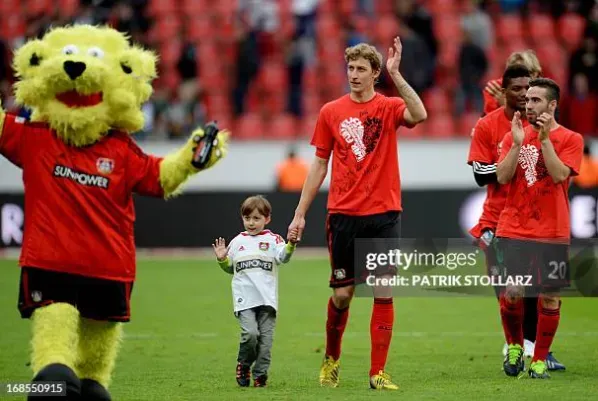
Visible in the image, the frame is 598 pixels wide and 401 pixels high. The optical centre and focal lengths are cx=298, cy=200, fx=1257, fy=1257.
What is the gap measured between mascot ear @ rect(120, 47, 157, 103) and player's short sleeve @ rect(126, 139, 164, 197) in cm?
43

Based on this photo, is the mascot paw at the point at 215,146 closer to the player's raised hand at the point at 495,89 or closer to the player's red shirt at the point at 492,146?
the player's red shirt at the point at 492,146

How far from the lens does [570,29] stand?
2370cm

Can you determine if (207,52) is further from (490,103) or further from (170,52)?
(490,103)

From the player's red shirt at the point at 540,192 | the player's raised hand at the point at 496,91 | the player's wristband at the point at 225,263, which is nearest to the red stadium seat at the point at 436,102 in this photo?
the player's raised hand at the point at 496,91

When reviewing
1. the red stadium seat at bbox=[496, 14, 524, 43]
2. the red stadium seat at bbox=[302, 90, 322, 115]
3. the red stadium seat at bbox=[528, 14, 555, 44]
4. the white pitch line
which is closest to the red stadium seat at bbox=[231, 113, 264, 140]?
the red stadium seat at bbox=[302, 90, 322, 115]

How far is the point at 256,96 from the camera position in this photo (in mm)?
23422

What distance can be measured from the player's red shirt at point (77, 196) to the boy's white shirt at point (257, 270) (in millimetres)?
1526

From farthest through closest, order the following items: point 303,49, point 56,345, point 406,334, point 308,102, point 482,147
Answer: point 303,49 < point 308,102 < point 406,334 < point 482,147 < point 56,345

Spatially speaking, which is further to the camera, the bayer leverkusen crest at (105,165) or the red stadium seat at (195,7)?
the red stadium seat at (195,7)

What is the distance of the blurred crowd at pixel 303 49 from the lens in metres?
22.3

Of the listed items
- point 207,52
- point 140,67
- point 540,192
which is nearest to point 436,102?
point 207,52

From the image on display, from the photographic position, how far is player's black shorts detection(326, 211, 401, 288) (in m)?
8.48

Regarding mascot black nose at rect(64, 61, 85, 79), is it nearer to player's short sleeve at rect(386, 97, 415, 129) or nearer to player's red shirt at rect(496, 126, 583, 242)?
player's short sleeve at rect(386, 97, 415, 129)

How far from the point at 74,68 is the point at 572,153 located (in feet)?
11.9
